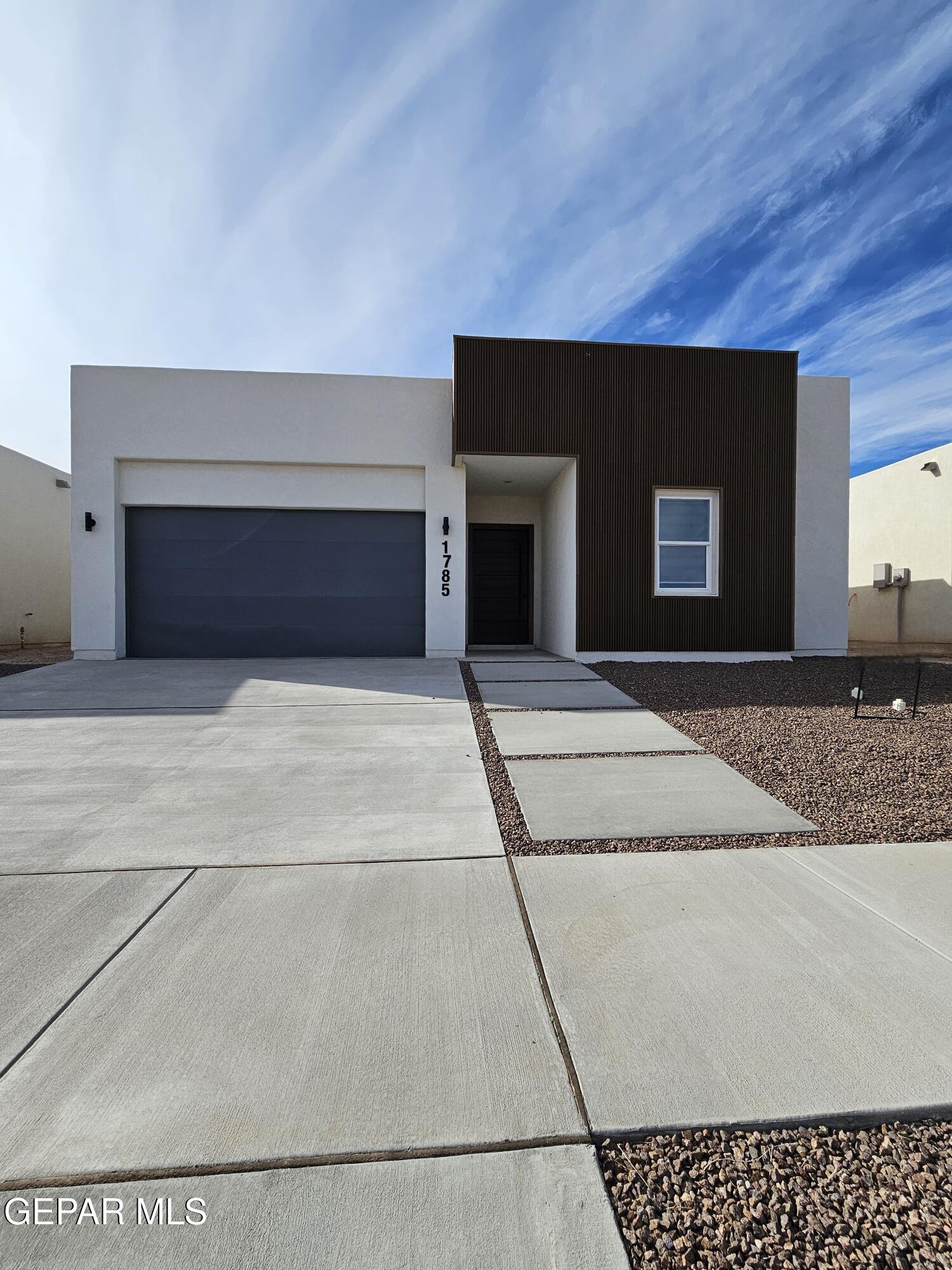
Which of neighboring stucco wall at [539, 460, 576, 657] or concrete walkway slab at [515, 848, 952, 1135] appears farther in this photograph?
neighboring stucco wall at [539, 460, 576, 657]

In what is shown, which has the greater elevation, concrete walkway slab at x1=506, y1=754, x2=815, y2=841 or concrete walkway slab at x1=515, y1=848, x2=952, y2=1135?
concrete walkway slab at x1=506, y1=754, x2=815, y2=841

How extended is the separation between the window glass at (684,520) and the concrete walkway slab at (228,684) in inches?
154

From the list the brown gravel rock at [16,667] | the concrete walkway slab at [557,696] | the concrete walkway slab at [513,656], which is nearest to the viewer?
the concrete walkway slab at [557,696]

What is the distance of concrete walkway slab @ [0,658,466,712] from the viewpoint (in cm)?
600

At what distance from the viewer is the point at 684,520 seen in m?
8.98

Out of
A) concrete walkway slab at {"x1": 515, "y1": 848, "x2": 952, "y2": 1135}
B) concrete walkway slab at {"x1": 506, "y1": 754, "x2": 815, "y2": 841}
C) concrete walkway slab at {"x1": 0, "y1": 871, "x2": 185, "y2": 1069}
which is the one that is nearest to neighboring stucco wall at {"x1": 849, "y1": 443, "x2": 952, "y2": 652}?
concrete walkway slab at {"x1": 506, "y1": 754, "x2": 815, "y2": 841}

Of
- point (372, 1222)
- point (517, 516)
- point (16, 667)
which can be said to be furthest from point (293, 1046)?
point (517, 516)

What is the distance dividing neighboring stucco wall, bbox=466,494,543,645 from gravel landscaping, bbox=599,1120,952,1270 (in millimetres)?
10474

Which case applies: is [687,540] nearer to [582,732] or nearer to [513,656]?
[513,656]

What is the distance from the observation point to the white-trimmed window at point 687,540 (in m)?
8.94

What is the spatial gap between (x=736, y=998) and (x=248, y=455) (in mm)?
9544

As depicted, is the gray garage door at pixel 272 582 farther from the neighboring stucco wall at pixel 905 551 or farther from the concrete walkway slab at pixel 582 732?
the neighboring stucco wall at pixel 905 551

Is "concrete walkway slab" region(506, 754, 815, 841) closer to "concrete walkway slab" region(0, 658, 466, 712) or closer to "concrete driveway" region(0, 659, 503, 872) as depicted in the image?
"concrete driveway" region(0, 659, 503, 872)

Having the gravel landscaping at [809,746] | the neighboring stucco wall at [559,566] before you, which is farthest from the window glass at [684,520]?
the gravel landscaping at [809,746]
